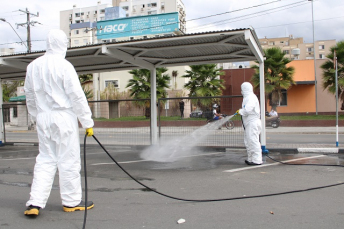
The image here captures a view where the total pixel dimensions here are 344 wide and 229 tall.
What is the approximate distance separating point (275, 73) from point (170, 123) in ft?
51.8

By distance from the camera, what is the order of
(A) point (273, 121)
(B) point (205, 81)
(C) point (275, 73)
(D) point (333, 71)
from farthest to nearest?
(C) point (275, 73) < (B) point (205, 81) < (D) point (333, 71) < (A) point (273, 121)

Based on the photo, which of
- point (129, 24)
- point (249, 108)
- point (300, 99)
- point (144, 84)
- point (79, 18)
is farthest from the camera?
point (79, 18)

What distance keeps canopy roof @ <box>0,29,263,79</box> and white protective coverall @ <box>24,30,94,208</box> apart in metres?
4.48

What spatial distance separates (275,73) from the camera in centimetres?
2403

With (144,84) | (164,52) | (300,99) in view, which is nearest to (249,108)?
(164,52)

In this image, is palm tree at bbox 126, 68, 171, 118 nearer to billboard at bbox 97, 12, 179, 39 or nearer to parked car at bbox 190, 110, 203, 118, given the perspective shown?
parked car at bbox 190, 110, 203, 118

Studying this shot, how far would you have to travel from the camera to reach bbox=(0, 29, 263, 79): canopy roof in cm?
825

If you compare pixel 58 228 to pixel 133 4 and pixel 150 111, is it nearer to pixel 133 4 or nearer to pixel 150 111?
pixel 150 111

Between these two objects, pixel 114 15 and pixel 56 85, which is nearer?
pixel 56 85

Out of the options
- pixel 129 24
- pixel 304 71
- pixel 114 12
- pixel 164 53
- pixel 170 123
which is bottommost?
pixel 170 123

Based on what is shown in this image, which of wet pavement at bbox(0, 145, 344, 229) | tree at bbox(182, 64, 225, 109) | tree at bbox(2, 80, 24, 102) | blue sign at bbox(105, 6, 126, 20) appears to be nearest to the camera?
wet pavement at bbox(0, 145, 344, 229)

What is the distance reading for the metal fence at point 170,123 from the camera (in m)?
10.1

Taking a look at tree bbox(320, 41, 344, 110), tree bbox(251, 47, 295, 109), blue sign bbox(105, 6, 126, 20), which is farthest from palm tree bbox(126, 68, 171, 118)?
blue sign bbox(105, 6, 126, 20)

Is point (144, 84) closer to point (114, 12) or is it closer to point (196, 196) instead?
point (196, 196)
